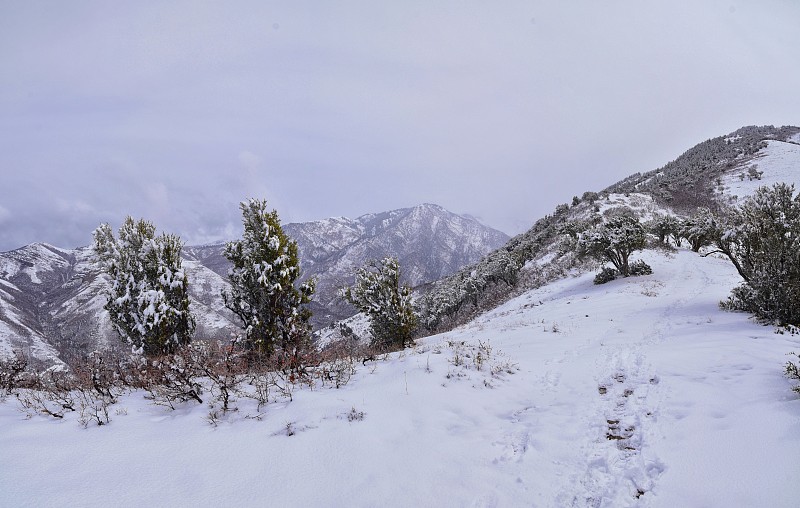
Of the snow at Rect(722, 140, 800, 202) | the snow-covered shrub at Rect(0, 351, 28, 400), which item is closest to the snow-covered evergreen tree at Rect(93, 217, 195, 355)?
the snow-covered shrub at Rect(0, 351, 28, 400)

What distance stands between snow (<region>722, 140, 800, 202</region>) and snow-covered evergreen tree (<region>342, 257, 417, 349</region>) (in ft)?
188

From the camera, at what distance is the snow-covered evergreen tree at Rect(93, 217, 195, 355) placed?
1520cm

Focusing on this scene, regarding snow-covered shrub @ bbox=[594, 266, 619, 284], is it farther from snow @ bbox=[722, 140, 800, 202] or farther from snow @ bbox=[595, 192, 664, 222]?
snow @ bbox=[722, 140, 800, 202]

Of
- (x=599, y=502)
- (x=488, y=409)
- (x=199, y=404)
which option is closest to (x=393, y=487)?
(x=599, y=502)

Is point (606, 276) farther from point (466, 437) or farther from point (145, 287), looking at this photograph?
point (145, 287)

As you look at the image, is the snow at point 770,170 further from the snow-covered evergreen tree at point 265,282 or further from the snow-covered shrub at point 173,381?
the snow-covered shrub at point 173,381

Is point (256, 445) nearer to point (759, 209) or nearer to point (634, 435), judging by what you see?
point (634, 435)

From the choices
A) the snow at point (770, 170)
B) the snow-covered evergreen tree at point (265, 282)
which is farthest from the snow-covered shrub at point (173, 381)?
the snow at point (770, 170)

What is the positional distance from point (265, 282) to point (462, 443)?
11.4 m

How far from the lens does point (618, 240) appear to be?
24.4 m

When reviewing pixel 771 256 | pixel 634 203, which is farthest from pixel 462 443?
pixel 634 203

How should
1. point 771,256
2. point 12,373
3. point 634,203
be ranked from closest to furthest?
point 12,373 < point 771,256 < point 634,203

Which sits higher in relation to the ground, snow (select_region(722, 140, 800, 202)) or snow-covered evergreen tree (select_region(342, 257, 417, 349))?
snow (select_region(722, 140, 800, 202))

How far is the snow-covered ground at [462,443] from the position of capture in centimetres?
429
